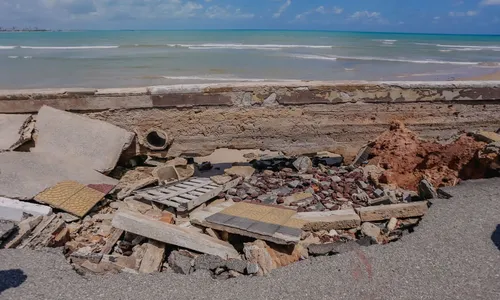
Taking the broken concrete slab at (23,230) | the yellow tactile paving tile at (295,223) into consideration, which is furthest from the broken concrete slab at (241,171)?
the broken concrete slab at (23,230)

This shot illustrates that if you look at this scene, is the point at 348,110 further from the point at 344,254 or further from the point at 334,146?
the point at 344,254

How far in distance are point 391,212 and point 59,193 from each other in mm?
4010

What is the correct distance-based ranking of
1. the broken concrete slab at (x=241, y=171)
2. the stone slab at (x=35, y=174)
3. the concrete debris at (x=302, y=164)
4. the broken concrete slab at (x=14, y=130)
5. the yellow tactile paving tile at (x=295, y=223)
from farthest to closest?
the concrete debris at (x=302, y=164) → the broken concrete slab at (x=241, y=171) → the broken concrete slab at (x=14, y=130) → the stone slab at (x=35, y=174) → the yellow tactile paving tile at (x=295, y=223)

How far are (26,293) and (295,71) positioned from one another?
16475 millimetres

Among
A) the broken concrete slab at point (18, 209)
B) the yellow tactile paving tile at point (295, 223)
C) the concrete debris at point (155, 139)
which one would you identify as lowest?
the yellow tactile paving tile at point (295, 223)

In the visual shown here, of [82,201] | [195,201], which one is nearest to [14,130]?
[82,201]

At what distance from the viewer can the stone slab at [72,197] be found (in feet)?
15.1

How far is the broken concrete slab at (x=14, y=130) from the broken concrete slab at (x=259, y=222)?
10.0ft

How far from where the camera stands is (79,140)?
5.53m

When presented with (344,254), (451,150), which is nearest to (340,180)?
(451,150)

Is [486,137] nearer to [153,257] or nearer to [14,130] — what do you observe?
[153,257]

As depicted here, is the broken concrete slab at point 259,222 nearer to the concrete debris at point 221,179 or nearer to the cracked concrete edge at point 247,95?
the concrete debris at point 221,179

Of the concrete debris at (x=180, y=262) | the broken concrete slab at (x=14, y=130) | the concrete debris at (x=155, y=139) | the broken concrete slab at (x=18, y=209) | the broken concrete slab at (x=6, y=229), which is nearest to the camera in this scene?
the concrete debris at (x=180, y=262)

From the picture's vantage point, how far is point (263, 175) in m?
6.27
